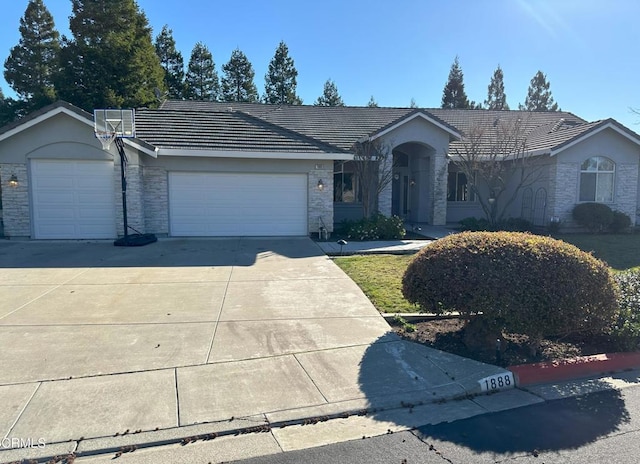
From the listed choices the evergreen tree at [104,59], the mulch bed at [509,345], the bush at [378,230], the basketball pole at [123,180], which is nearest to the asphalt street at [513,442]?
the mulch bed at [509,345]

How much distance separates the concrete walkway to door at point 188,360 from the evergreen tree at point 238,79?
1517 inches

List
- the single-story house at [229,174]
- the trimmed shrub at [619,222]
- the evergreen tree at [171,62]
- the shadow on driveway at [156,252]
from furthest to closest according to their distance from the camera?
the evergreen tree at [171,62]
the trimmed shrub at [619,222]
the single-story house at [229,174]
the shadow on driveway at [156,252]

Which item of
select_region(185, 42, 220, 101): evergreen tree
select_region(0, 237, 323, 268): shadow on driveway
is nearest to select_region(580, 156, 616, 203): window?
select_region(0, 237, 323, 268): shadow on driveway

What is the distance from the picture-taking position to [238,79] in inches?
1745

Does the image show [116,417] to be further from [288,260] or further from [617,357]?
[288,260]

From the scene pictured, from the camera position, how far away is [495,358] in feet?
17.2

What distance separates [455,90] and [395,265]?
5055cm

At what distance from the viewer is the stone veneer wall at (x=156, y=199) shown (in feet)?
47.6

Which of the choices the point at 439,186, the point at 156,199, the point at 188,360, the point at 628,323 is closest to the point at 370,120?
the point at 439,186

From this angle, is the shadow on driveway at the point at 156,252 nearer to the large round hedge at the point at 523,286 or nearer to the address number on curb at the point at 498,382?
the large round hedge at the point at 523,286

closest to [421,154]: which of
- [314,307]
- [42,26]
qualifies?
[314,307]

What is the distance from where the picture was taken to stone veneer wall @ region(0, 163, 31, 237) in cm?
1351

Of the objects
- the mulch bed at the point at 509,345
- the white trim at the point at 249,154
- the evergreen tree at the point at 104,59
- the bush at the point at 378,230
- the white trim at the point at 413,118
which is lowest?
the mulch bed at the point at 509,345

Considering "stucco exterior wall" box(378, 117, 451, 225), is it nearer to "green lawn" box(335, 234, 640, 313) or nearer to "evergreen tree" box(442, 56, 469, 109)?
"green lawn" box(335, 234, 640, 313)
